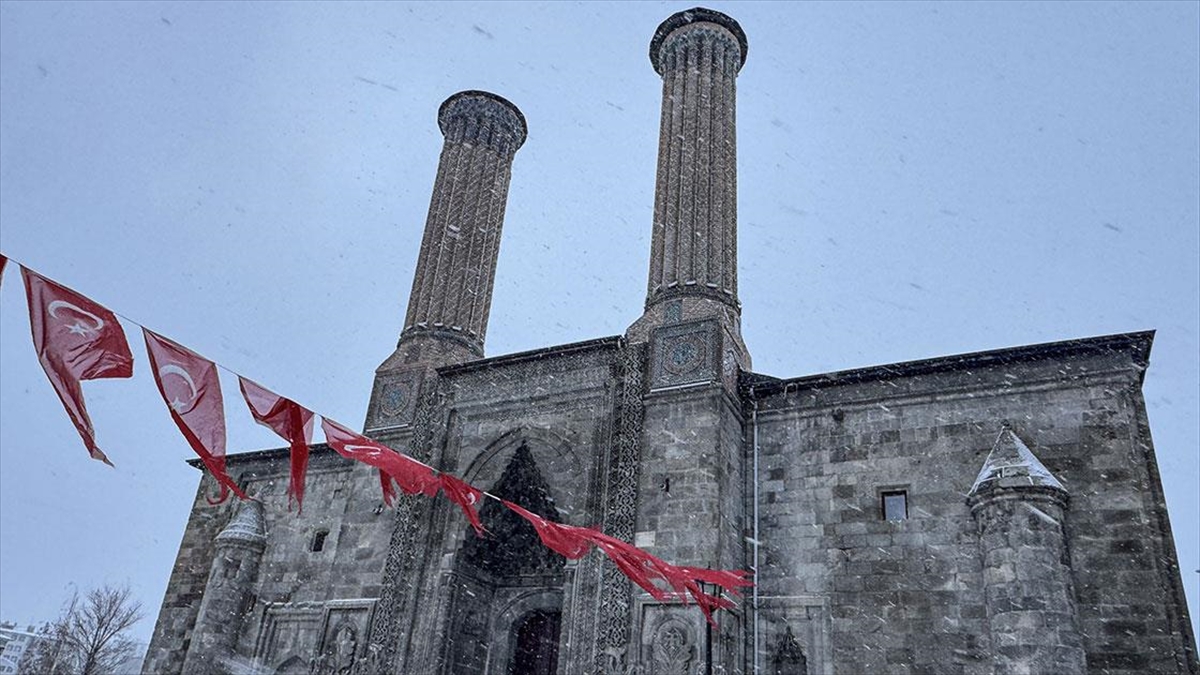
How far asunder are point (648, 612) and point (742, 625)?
1.42 meters

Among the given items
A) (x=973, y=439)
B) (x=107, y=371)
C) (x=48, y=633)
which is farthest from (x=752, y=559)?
(x=48, y=633)

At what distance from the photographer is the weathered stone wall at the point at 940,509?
10.5 meters

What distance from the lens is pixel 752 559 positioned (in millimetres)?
12930

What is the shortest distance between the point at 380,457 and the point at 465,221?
11741mm

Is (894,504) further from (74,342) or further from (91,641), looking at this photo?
(91,641)

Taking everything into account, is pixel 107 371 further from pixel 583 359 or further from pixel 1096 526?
pixel 1096 526

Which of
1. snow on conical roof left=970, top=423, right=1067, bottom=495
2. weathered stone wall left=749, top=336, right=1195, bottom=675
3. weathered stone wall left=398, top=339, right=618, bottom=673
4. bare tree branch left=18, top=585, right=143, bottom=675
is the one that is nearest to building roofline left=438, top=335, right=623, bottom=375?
weathered stone wall left=398, top=339, right=618, bottom=673

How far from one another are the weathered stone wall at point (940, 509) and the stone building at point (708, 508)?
32 millimetres

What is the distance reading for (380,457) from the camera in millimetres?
8242

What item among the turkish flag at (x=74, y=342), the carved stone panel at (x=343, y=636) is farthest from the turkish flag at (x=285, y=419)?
the carved stone panel at (x=343, y=636)

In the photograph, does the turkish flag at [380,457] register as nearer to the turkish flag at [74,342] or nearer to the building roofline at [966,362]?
the turkish flag at [74,342]

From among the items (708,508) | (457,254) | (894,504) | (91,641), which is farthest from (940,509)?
(91,641)

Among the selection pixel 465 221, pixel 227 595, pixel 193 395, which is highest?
pixel 465 221

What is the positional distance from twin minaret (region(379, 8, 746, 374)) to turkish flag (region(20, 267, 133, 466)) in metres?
9.86
